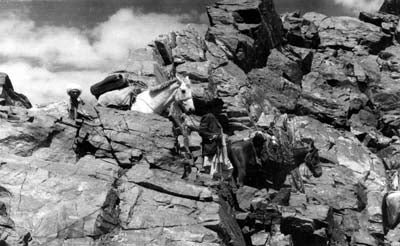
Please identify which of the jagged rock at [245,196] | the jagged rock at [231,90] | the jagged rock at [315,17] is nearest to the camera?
the jagged rock at [245,196]

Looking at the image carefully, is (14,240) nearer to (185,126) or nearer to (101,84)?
(101,84)

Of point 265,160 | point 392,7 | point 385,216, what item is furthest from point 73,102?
point 392,7

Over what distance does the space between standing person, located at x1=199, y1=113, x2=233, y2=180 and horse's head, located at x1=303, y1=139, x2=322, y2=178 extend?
6.05m

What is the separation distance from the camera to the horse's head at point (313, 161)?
25.9 metres

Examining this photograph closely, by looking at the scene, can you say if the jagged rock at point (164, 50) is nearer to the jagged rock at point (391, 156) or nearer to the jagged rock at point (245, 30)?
the jagged rock at point (245, 30)

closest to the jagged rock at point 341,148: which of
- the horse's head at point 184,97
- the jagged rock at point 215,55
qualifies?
the jagged rock at point 215,55

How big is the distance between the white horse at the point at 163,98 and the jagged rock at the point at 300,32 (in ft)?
64.2

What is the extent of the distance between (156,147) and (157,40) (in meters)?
10.8

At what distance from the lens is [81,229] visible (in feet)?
45.5

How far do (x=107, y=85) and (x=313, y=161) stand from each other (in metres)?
10.9

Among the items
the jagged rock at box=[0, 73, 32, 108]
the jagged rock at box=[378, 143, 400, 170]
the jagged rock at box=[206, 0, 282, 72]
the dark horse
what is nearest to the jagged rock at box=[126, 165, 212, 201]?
the dark horse

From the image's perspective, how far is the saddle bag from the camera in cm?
2038

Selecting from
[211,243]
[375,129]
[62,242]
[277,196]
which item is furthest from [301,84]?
[62,242]

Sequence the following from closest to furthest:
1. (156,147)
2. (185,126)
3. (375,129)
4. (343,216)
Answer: (156,147)
(185,126)
(343,216)
(375,129)
